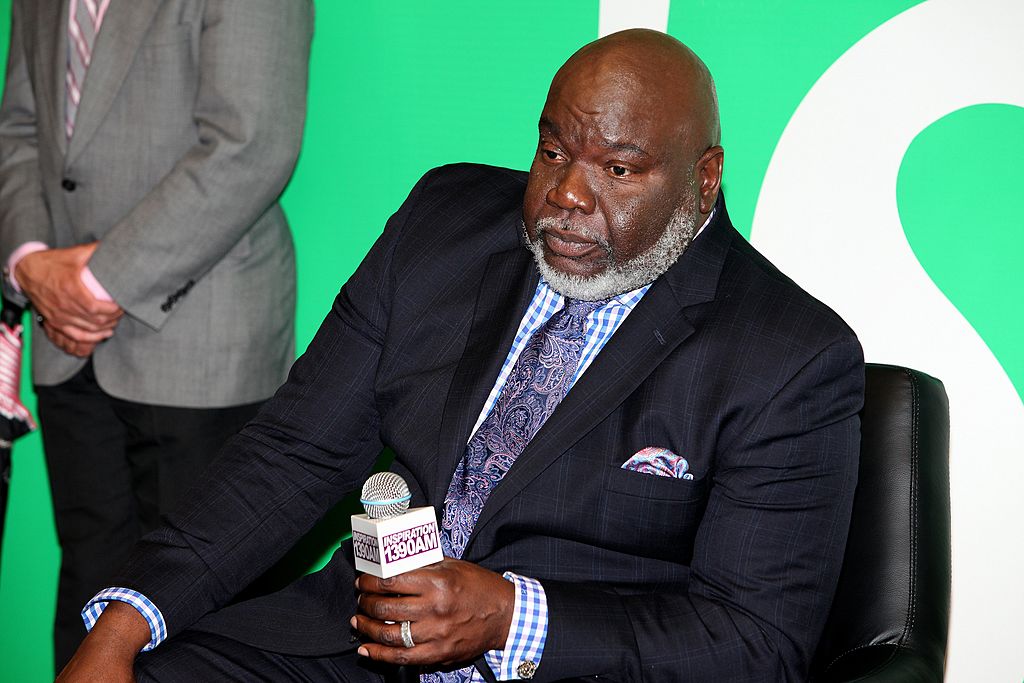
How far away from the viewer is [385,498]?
1.37 metres

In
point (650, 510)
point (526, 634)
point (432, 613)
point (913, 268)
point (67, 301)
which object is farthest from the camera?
point (67, 301)

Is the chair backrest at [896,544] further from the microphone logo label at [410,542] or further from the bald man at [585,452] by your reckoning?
the microphone logo label at [410,542]

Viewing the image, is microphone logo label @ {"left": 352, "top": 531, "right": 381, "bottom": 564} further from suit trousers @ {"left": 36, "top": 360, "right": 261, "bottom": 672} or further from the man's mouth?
suit trousers @ {"left": 36, "top": 360, "right": 261, "bottom": 672}

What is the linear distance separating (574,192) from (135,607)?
0.98 metres

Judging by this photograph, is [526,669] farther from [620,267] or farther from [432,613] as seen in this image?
[620,267]

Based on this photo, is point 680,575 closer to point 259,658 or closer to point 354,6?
point 259,658

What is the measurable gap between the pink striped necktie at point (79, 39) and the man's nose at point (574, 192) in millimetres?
1444

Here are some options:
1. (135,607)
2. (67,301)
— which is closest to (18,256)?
(67,301)

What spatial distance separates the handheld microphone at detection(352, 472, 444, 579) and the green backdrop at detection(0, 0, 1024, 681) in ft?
4.39

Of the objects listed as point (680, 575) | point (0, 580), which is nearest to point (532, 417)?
point (680, 575)

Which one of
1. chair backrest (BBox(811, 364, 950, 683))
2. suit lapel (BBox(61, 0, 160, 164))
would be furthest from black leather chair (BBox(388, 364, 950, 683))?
suit lapel (BBox(61, 0, 160, 164))

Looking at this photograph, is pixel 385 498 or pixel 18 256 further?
pixel 18 256

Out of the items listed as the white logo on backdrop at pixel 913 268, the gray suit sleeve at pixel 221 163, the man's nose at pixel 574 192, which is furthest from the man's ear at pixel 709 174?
the gray suit sleeve at pixel 221 163

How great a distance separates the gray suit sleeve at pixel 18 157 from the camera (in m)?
2.90
